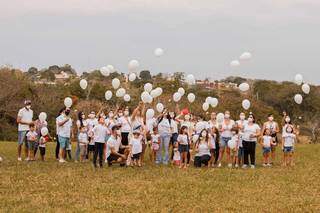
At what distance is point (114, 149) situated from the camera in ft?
53.9

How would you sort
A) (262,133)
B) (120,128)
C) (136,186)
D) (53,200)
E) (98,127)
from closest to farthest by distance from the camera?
(53,200) → (136,186) → (98,127) → (120,128) → (262,133)

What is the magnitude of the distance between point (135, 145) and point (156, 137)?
1.34m

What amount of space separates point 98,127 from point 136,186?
4.01 metres

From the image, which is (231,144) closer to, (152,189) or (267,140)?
(267,140)

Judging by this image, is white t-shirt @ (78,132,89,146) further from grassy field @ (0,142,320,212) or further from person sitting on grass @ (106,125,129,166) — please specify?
person sitting on grass @ (106,125,129,166)

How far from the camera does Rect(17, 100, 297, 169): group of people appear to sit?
55.4 feet

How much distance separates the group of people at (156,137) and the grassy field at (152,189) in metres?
0.92

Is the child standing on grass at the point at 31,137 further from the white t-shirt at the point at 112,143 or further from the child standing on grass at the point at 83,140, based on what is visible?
the white t-shirt at the point at 112,143

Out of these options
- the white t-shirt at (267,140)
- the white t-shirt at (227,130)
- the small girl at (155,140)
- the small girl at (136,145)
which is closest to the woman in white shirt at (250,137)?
the white t-shirt at (227,130)

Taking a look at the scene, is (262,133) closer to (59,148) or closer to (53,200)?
(59,148)

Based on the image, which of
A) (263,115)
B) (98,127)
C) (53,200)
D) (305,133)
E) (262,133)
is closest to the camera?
(53,200)

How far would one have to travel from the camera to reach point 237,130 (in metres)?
17.7

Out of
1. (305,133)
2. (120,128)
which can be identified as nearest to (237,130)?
(120,128)

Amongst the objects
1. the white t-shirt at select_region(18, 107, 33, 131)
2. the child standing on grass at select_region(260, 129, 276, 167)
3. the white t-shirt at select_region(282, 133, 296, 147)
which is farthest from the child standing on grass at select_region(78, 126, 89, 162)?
the white t-shirt at select_region(282, 133, 296, 147)
